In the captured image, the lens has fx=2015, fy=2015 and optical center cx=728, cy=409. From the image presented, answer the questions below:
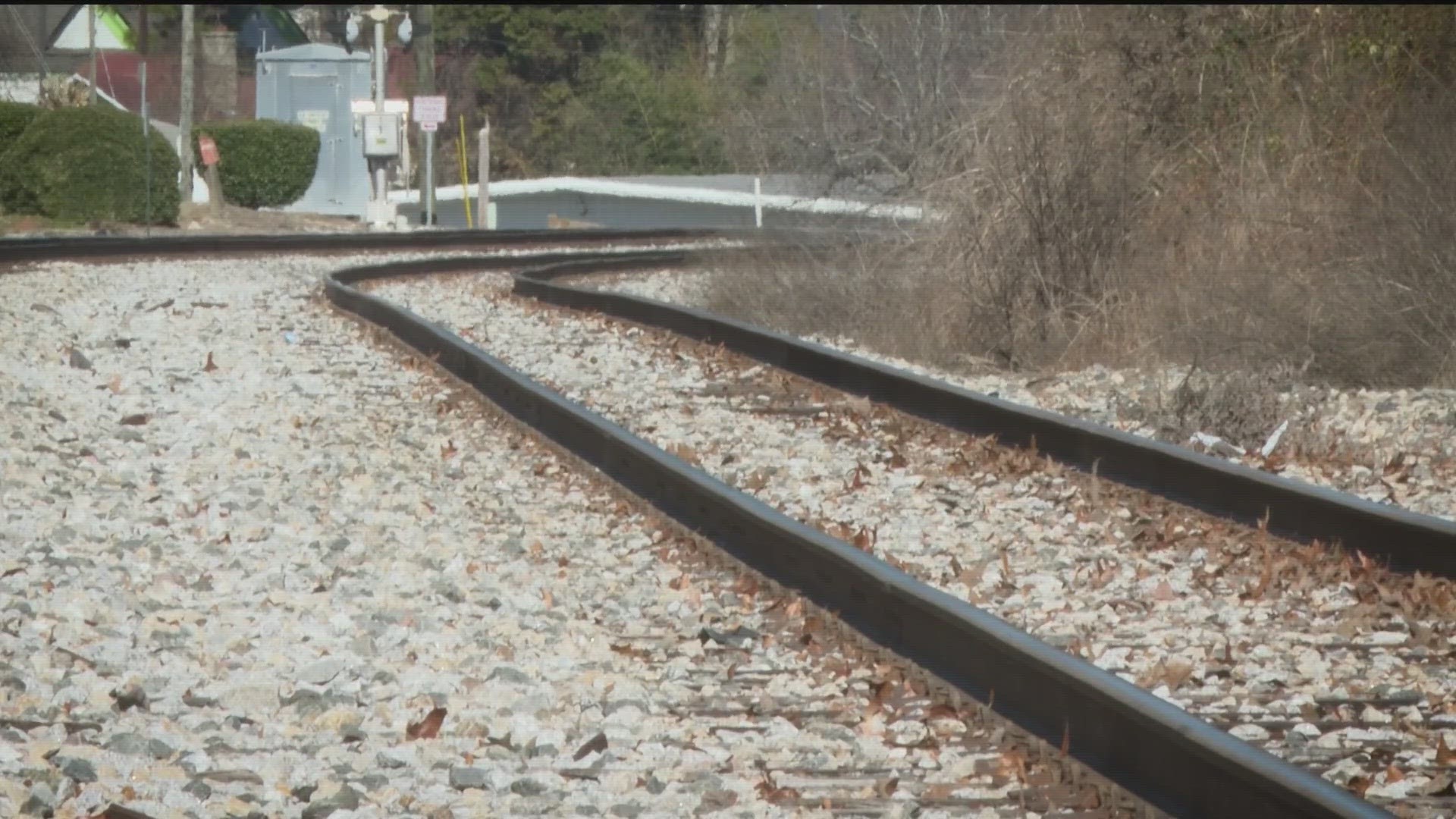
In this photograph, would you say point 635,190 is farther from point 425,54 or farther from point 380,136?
point 380,136

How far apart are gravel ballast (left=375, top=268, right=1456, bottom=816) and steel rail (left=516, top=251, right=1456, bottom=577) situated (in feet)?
0.41

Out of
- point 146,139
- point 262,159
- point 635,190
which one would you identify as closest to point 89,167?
point 146,139

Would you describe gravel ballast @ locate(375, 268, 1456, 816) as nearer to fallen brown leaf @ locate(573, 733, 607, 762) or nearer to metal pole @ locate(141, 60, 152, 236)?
fallen brown leaf @ locate(573, 733, 607, 762)

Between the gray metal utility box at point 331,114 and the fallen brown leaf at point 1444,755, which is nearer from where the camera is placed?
the fallen brown leaf at point 1444,755

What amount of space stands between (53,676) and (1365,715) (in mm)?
3657

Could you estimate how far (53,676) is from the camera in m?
5.74

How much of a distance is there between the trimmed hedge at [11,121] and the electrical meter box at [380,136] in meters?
6.66

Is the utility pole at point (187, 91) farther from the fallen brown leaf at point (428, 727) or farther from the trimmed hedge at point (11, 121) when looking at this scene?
the fallen brown leaf at point (428, 727)

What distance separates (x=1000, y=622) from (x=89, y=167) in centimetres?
3276

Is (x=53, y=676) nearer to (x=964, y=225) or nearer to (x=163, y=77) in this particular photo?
(x=964, y=225)

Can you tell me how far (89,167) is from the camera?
35688mm

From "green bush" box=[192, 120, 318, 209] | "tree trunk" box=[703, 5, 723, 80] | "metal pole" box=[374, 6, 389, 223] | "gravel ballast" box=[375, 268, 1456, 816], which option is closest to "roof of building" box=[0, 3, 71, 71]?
"green bush" box=[192, 120, 318, 209]

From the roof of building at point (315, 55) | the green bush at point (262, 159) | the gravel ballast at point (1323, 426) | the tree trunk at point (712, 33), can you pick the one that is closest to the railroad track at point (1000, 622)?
the gravel ballast at point (1323, 426)

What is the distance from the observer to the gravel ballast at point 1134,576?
17.8ft
